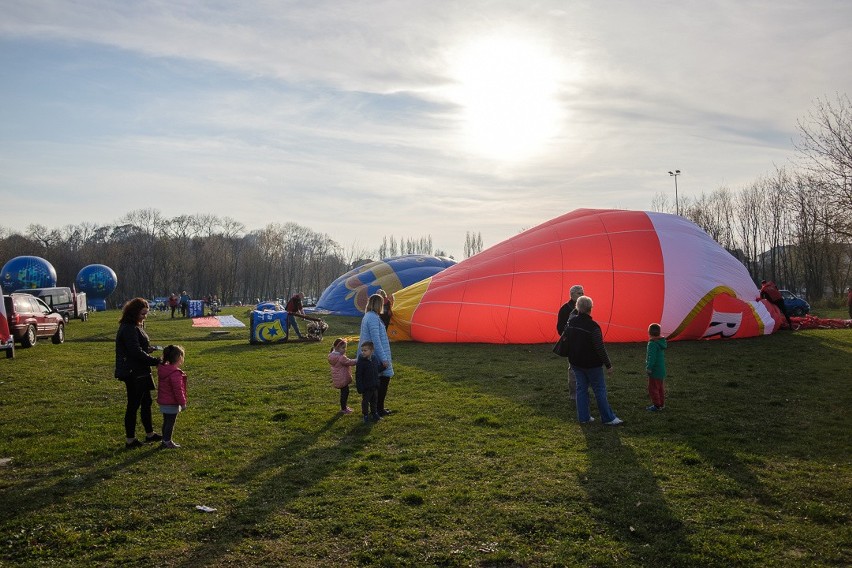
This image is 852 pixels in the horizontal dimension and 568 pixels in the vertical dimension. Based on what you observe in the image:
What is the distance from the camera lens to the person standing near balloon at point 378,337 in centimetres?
922

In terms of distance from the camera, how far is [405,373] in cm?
1348

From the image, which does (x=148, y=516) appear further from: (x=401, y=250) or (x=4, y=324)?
(x=401, y=250)

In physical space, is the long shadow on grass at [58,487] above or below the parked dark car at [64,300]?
below

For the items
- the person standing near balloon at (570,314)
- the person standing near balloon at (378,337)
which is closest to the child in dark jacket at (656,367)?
the person standing near balloon at (570,314)

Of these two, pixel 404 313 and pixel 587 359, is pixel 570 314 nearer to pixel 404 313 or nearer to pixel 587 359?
pixel 587 359

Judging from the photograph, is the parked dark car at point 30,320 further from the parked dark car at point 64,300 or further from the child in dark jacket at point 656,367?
the child in dark jacket at point 656,367

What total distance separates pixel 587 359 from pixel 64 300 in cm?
3316

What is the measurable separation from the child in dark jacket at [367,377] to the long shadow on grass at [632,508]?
120 inches

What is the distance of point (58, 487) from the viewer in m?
6.22

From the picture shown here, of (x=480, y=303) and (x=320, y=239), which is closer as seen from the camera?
(x=480, y=303)

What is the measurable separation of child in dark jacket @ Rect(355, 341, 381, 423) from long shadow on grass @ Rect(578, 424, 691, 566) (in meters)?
3.05

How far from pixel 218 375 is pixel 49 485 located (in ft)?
24.5

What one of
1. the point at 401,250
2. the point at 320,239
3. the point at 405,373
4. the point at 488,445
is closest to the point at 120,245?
the point at 320,239

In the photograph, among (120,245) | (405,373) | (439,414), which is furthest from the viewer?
(120,245)
